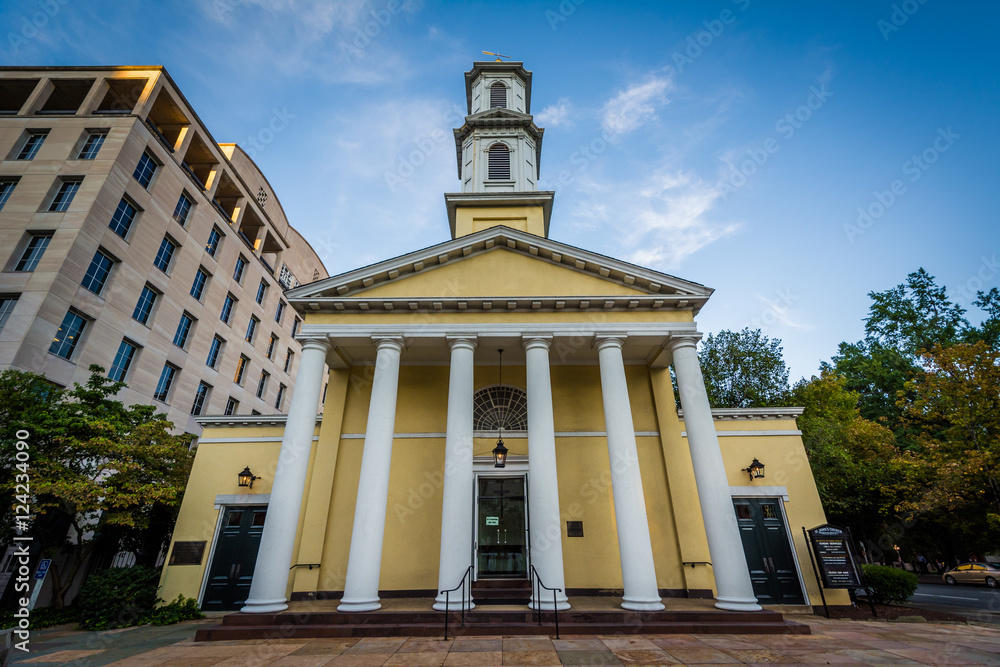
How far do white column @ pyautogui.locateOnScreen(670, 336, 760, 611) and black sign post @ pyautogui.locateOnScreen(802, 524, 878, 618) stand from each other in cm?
258

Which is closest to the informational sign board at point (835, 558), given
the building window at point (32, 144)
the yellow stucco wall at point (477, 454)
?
the yellow stucco wall at point (477, 454)

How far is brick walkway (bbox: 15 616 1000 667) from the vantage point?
656 cm

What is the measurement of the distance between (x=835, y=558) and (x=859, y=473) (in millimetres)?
10455

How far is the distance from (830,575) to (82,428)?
749 inches

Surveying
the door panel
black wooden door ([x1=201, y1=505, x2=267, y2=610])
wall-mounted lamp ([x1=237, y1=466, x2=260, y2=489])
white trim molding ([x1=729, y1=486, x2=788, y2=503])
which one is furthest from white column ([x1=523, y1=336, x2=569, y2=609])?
wall-mounted lamp ([x1=237, y1=466, x2=260, y2=489])

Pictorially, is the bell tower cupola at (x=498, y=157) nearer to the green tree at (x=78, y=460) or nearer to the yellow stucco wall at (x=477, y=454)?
the yellow stucco wall at (x=477, y=454)

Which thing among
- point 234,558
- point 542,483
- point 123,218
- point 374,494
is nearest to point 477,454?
point 542,483

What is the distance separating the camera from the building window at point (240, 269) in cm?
2791

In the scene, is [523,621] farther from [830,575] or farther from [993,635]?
[993,635]

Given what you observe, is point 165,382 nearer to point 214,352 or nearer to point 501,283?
point 214,352

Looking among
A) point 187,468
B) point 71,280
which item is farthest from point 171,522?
point 71,280

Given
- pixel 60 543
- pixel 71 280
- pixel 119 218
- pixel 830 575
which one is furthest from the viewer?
pixel 119 218

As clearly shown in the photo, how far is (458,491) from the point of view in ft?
32.2

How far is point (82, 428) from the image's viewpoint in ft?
Answer: 36.4
